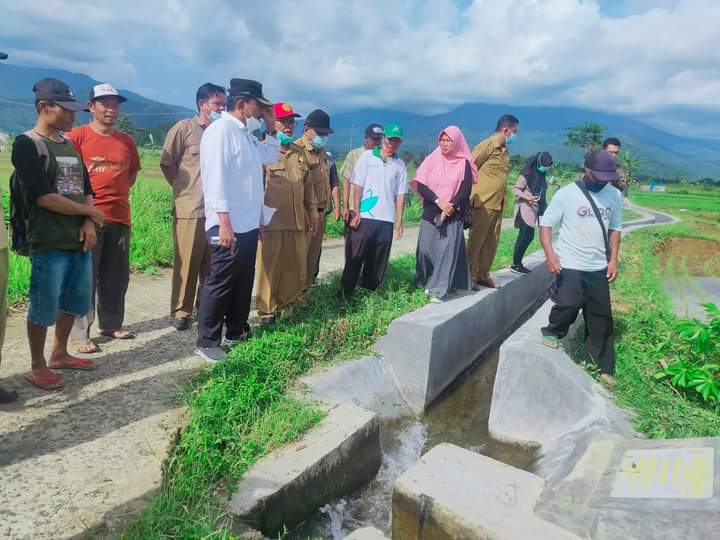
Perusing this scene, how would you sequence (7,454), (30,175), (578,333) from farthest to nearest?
(578,333) < (30,175) < (7,454)

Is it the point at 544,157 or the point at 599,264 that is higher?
the point at 544,157

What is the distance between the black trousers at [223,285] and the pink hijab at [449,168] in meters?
2.07

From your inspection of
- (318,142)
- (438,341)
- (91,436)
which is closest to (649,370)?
(438,341)

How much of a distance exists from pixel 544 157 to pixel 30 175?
5419 mm

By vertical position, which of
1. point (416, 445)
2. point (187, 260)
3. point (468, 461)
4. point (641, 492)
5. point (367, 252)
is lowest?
point (416, 445)

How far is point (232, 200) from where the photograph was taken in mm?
3301

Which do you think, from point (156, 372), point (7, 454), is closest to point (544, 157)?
point (156, 372)

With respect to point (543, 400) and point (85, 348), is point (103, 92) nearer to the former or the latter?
point (85, 348)

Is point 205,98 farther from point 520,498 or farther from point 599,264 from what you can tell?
point 520,498

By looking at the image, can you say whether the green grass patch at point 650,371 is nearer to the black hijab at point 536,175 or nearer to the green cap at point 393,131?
the black hijab at point 536,175

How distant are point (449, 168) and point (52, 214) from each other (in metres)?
3.33

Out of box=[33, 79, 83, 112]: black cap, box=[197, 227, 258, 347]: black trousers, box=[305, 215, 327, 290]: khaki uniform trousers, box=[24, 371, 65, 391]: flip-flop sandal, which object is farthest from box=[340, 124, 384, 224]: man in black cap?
box=[24, 371, 65, 391]: flip-flop sandal

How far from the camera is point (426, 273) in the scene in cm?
530

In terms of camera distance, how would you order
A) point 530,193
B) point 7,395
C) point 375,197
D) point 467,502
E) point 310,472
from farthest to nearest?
point 530,193, point 375,197, point 7,395, point 310,472, point 467,502
